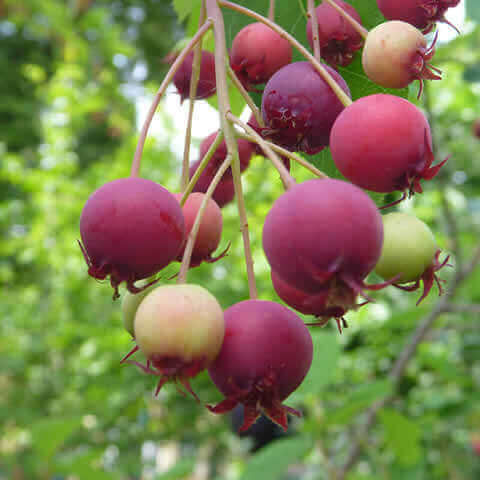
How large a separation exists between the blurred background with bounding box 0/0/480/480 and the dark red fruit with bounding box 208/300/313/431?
398 mm

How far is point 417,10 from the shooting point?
1.60ft

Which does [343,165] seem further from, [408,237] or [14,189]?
[14,189]

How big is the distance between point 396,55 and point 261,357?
9.6 inches

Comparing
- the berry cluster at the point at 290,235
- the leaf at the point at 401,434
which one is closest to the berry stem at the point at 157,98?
the berry cluster at the point at 290,235

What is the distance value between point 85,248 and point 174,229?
57 mm

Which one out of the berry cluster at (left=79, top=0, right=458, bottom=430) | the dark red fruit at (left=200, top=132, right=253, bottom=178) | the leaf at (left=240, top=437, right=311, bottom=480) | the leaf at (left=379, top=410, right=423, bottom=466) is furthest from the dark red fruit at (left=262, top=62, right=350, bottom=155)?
the leaf at (left=379, top=410, right=423, bottom=466)

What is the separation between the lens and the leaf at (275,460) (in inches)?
47.7

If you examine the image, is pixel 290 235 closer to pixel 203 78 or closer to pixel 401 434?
pixel 203 78

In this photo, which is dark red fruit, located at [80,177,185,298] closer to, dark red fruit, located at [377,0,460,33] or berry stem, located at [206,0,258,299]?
berry stem, located at [206,0,258,299]

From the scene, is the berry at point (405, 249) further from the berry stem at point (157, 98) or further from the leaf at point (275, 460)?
the leaf at point (275, 460)

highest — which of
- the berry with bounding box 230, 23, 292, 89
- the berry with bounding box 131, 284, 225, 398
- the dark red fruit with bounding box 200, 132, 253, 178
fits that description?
the berry with bounding box 230, 23, 292, 89

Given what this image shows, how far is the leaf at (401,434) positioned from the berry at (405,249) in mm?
1047

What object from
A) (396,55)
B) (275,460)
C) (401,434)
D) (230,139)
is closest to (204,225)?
(230,139)

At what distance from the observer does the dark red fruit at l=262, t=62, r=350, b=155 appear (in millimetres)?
427
